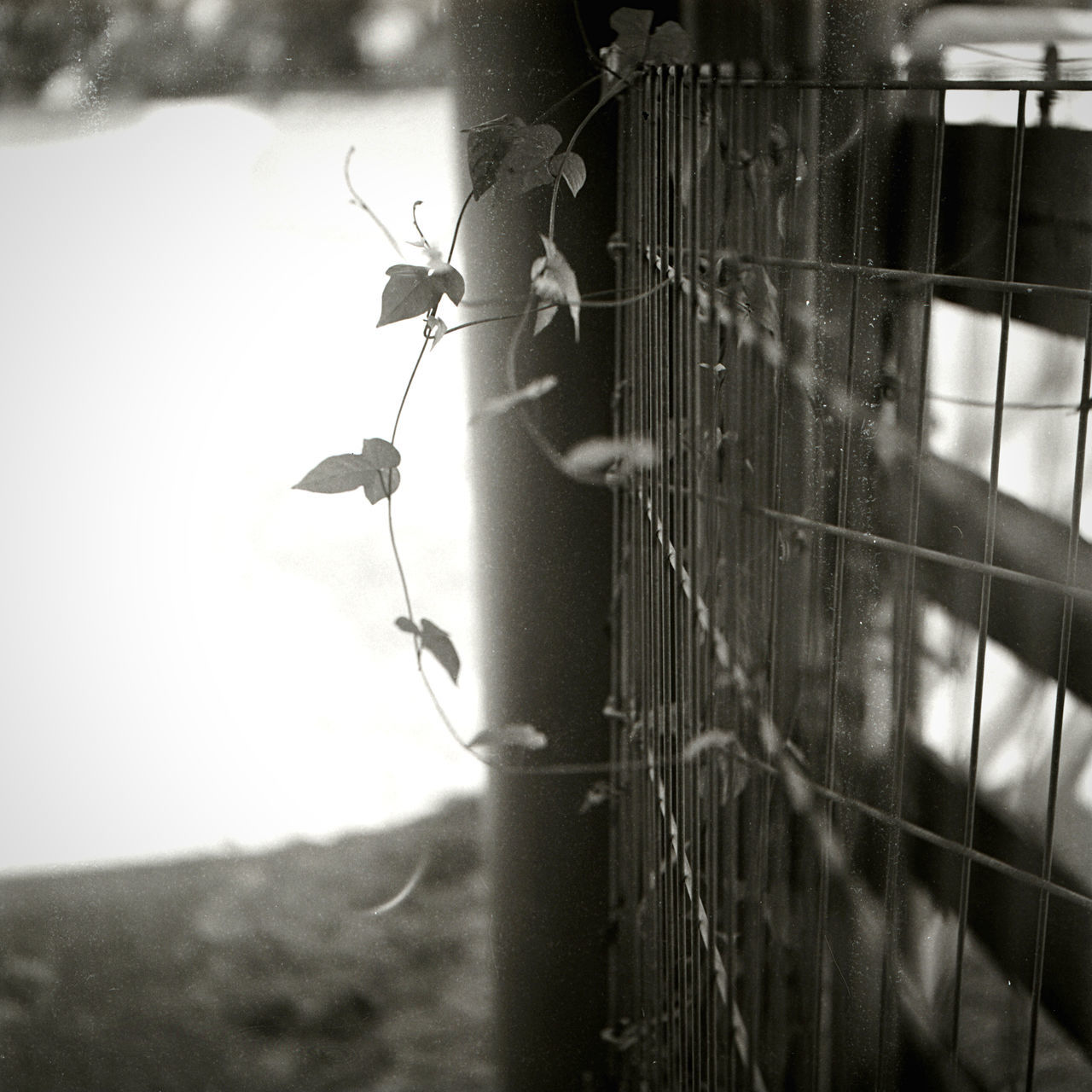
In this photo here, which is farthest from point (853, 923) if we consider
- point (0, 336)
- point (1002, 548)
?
point (0, 336)

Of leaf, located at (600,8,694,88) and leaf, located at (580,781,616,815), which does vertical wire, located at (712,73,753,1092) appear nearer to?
leaf, located at (600,8,694,88)

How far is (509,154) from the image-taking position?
3.18 feet

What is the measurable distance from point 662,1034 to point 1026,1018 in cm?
48

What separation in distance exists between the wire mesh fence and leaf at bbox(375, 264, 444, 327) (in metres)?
0.18

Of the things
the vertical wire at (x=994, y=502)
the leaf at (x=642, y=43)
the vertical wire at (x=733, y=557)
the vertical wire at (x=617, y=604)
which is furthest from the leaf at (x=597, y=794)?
the leaf at (x=642, y=43)

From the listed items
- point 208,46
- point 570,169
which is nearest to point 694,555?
point 570,169

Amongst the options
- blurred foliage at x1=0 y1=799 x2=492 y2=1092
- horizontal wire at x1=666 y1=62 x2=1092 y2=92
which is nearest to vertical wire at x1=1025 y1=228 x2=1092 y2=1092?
horizontal wire at x1=666 y1=62 x2=1092 y2=92

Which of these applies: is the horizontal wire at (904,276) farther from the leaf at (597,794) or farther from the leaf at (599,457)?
the leaf at (597,794)

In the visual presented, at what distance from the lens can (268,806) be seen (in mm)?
1142

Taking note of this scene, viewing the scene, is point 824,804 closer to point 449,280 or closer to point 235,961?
point 449,280

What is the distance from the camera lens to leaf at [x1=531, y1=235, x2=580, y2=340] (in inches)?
39.9

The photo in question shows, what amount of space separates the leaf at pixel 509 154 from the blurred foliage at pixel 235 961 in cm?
62

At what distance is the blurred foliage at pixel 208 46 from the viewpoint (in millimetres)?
943

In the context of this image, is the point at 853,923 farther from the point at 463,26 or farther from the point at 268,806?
the point at 463,26
